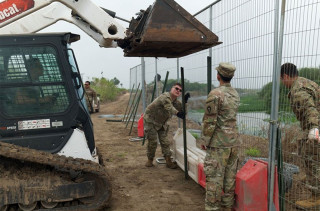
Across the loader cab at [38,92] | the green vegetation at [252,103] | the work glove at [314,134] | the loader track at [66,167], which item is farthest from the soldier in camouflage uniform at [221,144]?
the loader cab at [38,92]

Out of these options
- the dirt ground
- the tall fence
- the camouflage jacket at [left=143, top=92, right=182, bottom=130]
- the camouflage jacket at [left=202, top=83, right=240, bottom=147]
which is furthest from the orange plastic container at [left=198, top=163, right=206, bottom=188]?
the camouflage jacket at [left=143, top=92, right=182, bottom=130]

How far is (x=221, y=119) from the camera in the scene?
142 inches

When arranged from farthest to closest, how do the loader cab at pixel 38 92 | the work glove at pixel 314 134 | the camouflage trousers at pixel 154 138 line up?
the camouflage trousers at pixel 154 138, the loader cab at pixel 38 92, the work glove at pixel 314 134

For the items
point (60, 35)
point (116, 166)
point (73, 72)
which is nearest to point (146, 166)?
point (116, 166)

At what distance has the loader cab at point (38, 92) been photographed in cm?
392

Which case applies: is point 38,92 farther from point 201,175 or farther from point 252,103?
point 252,103

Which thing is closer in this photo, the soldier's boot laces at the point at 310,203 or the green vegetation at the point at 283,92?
the green vegetation at the point at 283,92

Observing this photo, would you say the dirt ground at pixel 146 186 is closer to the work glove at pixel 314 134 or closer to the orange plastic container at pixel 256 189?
the orange plastic container at pixel 256 189

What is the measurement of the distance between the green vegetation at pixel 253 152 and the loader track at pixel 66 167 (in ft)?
6.30

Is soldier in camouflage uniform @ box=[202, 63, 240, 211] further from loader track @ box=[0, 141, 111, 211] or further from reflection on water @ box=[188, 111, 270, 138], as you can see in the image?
loader track @ box=[0, 141, 111, 211]

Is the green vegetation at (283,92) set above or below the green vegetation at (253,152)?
above

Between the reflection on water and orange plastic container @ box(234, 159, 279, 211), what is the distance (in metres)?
0.42

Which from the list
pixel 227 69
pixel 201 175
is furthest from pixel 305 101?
pixel 201 175

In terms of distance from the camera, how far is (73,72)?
13.6 feet
